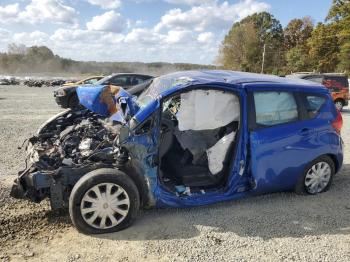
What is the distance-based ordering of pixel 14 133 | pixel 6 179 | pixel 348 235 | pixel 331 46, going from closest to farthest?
pixel 348 235
pixel 6 179
pixel 14 133
pixel 331 46

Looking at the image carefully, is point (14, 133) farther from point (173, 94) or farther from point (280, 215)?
point (280, 215)

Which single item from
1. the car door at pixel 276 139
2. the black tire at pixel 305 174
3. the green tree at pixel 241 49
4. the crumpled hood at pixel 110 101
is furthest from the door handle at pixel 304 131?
the green tree at pixel 241 49

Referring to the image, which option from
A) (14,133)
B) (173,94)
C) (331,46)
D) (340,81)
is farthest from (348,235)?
(331,46)

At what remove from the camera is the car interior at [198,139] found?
4992mm

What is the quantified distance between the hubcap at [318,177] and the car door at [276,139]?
0.25m

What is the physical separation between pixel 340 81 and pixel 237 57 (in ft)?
177

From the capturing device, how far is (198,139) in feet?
18.3

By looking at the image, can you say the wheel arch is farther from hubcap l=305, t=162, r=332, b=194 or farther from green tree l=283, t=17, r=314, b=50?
green tree l=283, t=17, r=314, b=50

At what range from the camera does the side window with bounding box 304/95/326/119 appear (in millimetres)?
5442

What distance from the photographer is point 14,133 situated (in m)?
9.90

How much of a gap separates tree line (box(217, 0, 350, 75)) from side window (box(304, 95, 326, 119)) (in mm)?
43814

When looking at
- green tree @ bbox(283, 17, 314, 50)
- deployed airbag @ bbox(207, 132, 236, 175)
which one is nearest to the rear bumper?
deployed airbag @ bbox(207, 132, 236, 175)

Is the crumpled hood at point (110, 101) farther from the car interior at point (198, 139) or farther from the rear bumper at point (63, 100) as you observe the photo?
the rear bumper at point (63, 100)

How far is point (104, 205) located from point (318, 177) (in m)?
3.12
